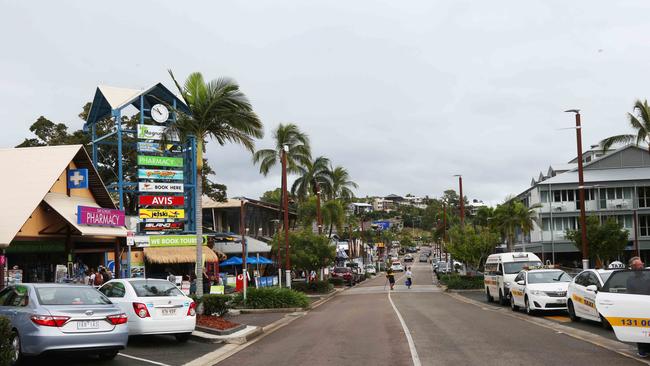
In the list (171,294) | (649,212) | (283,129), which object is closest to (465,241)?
(283,129)

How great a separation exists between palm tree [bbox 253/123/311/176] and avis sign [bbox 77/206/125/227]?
1899 centimetres

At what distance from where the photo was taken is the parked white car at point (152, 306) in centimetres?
1359

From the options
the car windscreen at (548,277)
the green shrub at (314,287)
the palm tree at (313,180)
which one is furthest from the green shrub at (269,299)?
the palm tree at (313,180)

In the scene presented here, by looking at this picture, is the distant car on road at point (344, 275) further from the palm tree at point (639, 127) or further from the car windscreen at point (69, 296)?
the car windscreen at point (69, 296)

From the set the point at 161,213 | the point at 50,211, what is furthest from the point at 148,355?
the point at 161,213

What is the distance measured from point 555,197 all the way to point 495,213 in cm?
579

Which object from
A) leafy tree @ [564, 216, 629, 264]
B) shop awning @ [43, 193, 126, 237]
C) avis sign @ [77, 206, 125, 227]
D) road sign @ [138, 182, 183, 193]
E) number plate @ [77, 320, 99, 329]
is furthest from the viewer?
leafy tree @ [564, 216, 629, 264]

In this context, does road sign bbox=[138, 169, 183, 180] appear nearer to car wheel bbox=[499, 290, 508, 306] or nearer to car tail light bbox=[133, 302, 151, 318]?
car wheel bbox=[499, 290, 508, 306]

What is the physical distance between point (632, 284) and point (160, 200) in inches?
1271

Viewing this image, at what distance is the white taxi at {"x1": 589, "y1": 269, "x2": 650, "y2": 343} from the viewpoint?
10.6m

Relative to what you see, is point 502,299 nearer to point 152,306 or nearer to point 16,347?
point 152,306

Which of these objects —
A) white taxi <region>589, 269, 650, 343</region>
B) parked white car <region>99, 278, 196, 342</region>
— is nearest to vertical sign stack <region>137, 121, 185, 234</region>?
parked white car <region>99, 278, 196, 342</region>

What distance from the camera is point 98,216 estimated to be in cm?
2350

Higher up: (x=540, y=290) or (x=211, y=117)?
(x=211, y=117)
